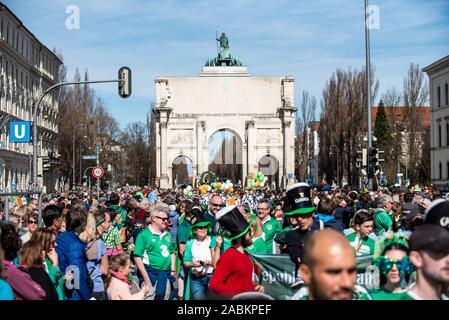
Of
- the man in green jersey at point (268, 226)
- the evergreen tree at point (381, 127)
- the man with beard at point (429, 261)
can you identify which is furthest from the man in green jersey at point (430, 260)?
the evergreen tree at point (381, 127)

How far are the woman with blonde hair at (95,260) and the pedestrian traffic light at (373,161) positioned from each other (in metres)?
16.7

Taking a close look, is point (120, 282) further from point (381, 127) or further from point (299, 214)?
point (381, 127)

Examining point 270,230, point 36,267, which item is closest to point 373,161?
point 270,230

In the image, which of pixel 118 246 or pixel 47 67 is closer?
pixel 118 246

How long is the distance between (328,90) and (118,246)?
6458 cm

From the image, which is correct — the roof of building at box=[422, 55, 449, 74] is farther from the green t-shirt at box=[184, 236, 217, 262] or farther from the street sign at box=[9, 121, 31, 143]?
the green t-shirt at box=[184, 236, 217, 262]

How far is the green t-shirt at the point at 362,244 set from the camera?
10.0 m

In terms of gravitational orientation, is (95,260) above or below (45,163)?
below

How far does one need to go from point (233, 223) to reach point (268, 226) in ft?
16.1

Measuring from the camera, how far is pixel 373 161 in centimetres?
2597

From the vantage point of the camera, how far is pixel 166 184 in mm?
89750

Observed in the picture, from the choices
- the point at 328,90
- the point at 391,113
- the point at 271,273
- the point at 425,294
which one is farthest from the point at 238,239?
the point at 391,113
